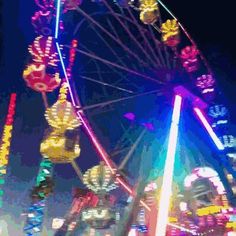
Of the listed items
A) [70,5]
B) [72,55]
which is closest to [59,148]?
[72,55]

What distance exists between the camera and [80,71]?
15.7m

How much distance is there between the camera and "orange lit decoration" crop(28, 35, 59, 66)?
48.5ft

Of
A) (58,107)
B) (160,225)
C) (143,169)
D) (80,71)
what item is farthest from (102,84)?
(160,225)

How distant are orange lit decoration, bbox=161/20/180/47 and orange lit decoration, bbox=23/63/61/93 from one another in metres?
3.93

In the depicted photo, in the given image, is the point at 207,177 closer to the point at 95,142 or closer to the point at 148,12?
the point at 95,142

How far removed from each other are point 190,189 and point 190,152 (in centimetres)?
151

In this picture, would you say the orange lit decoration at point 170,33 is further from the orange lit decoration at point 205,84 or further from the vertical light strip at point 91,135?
the vertical light strip at point 91,135

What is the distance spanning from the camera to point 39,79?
47.1ft

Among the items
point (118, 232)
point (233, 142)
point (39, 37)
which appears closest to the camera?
point (118, 232)

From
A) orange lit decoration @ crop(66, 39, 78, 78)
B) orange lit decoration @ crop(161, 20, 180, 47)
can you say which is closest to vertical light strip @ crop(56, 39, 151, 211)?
orange lit decoration @ crop(66, 39, 78, 78)

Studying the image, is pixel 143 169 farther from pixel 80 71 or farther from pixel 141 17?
pixel 141 17

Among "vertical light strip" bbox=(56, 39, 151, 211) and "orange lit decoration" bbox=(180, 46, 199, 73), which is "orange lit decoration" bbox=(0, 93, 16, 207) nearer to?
"vertical light strip" bbox=(56, 39, 151, 211)

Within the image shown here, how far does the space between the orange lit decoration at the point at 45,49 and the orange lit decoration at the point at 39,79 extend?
489 mm

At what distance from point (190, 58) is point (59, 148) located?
519cm
